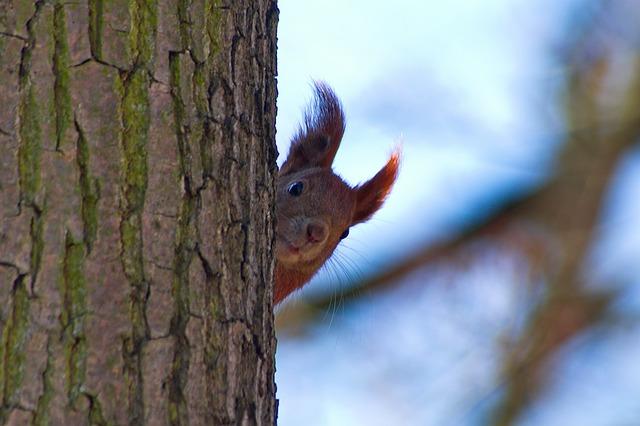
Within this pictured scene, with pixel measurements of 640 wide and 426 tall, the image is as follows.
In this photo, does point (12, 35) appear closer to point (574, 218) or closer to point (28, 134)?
point (28, 134)

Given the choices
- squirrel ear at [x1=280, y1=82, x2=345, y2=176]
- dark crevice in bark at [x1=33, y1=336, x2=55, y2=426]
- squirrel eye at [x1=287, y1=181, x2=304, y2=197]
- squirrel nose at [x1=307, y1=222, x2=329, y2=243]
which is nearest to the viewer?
dark crevice in bark at [x1=33, y1=336, x2=55, y2=426]

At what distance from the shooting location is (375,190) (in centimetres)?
323

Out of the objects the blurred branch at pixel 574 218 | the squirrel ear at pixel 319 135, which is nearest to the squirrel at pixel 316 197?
the squirrel ear at pixel 319 135

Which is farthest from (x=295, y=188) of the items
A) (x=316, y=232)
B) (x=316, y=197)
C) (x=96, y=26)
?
(x=96, y=26)

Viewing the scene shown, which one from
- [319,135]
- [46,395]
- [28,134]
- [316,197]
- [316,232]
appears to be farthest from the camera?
[319,135]

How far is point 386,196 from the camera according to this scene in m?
3.23

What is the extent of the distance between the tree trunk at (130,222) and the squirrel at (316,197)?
1.38m

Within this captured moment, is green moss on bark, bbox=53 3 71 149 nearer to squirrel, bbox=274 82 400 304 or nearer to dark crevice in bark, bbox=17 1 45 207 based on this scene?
dark crevice in bark, bbox=17 1 45 207

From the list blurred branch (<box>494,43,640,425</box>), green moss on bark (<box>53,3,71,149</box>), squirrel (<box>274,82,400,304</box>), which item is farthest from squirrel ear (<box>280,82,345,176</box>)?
green moss on bark (<box>53,3,71,149</box>)

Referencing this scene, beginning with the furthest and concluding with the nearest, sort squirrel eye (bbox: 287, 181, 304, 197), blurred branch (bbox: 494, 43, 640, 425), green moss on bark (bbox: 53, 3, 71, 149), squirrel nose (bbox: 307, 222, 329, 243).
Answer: blurred branch (bbox: 494, 43, 640, 425), squirrel eye (bbox: 287, 181, 304, 197), squirrel nose (bbox: 307, 222, 329, 243), green moss on bark (bbox: 53, 3, 71, 149)

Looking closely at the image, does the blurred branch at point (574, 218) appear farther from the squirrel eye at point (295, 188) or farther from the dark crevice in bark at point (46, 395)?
the dark crevice in bark at point (46, 395)

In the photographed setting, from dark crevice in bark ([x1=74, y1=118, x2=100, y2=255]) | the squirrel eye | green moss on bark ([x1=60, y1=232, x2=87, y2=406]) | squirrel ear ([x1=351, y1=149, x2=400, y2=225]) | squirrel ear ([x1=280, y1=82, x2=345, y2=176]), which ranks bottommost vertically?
green moss on bark ([x1=60, y1=232, x2=87, y2=406])

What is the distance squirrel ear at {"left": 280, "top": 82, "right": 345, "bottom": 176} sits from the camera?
3156 millimetres

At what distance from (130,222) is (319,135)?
6.18 ft
